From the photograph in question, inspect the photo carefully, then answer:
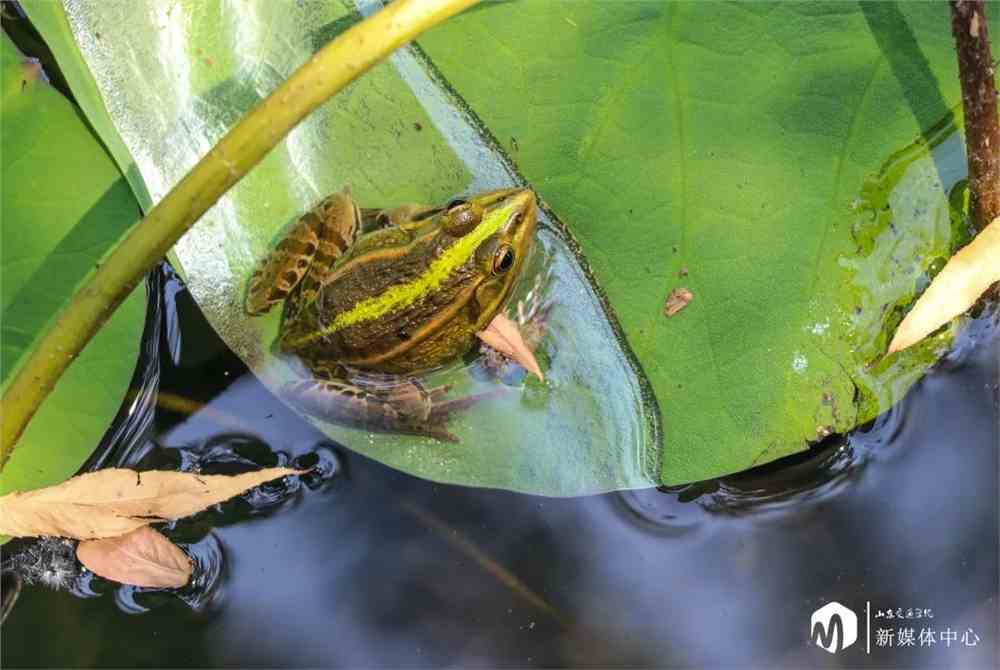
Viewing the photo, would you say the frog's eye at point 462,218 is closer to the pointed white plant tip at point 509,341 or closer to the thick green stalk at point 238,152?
the pointed white plant tip at point 509,341

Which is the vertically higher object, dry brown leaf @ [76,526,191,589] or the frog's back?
the frog's back

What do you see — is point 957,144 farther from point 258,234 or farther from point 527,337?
point 258,234

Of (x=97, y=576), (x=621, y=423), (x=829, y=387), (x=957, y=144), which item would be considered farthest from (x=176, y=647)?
(x=957, y=144)

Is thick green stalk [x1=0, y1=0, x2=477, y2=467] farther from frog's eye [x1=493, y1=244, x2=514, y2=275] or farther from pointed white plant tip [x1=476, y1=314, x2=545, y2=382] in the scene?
pointed white plant tip [x1=476, y1=314, x2=545, y2=382]

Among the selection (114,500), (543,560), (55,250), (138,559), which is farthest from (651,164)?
(138,559)

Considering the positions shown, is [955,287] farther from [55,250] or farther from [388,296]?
[55,250]

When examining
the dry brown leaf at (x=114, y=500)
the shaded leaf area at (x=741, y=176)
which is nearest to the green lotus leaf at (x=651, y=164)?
the shaded leaf area at (x=741, y=176)

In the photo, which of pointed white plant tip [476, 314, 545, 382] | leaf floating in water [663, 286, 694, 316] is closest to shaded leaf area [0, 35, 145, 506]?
pointed white plant tip [476, 314, 545, 382]
